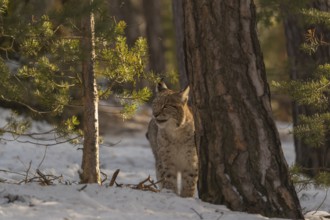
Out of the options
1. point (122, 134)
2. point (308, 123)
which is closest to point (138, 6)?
point (122, 134)

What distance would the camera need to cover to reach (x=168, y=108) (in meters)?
8.37

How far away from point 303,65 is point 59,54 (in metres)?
5.31

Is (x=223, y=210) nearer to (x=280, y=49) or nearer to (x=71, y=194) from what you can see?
(x=71, y=194)

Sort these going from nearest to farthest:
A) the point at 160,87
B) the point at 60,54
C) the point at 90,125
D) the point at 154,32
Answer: the point at 60,54
the point at 90,125
the point at 160,87
the point at 154,32

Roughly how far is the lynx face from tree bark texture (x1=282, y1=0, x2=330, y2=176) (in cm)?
254

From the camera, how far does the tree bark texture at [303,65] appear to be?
400 inches

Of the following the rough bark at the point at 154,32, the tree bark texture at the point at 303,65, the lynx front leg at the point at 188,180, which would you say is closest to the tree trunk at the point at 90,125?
the lynx front leg at the point at 188,180

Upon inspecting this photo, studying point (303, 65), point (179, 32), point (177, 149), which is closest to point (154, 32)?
point (179, 32)

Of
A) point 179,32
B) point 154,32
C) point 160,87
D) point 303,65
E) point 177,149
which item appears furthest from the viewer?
point 154,32

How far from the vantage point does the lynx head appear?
8344mm

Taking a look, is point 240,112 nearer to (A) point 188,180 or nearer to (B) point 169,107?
(B) point 169,107

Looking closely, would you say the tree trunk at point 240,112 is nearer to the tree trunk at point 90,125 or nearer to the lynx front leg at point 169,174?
the tree trunk at point 90,125

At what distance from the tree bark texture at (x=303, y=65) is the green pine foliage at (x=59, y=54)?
3.55 metres

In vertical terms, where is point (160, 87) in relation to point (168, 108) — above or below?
above
